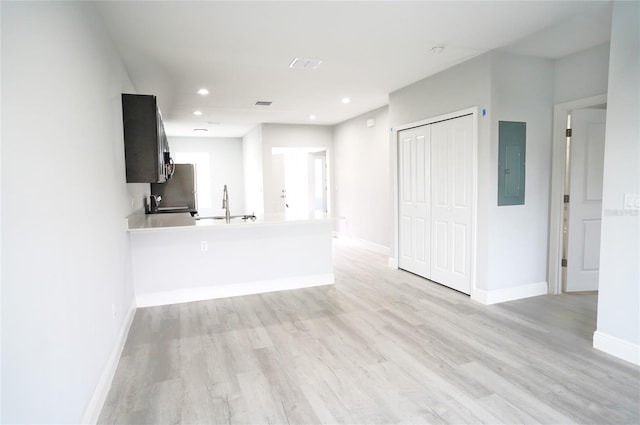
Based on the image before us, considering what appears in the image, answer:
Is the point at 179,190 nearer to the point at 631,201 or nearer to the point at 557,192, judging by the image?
the point at 557,192

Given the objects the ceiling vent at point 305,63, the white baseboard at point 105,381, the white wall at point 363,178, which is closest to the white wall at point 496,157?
the ceiling vent at point 305,63

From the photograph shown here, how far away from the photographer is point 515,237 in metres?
4.10

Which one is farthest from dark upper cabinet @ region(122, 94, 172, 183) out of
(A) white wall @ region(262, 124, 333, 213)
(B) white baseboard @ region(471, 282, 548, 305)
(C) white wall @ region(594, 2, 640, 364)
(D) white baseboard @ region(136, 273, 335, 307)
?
(A) white wall @ region(262, 124, 333, 213)

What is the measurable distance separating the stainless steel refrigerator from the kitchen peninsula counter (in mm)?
2189

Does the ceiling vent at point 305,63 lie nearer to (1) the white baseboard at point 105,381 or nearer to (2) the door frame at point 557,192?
(2) the door frame at point 557,192

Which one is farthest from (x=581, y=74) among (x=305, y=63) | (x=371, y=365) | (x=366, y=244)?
(x=366, y=244)

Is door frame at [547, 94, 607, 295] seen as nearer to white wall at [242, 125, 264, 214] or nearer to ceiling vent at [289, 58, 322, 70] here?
ceiling vent at [289, 58, 322, 70]

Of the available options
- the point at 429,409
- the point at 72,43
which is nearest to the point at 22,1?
the point at 72,43

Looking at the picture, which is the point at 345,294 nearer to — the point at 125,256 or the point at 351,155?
the point at 125,256

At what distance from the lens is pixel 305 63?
403 centimetres

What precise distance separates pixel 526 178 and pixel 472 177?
581mm

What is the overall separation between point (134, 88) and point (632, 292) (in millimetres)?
5509

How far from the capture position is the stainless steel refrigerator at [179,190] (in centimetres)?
655

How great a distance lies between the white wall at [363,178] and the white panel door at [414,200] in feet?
2.51
